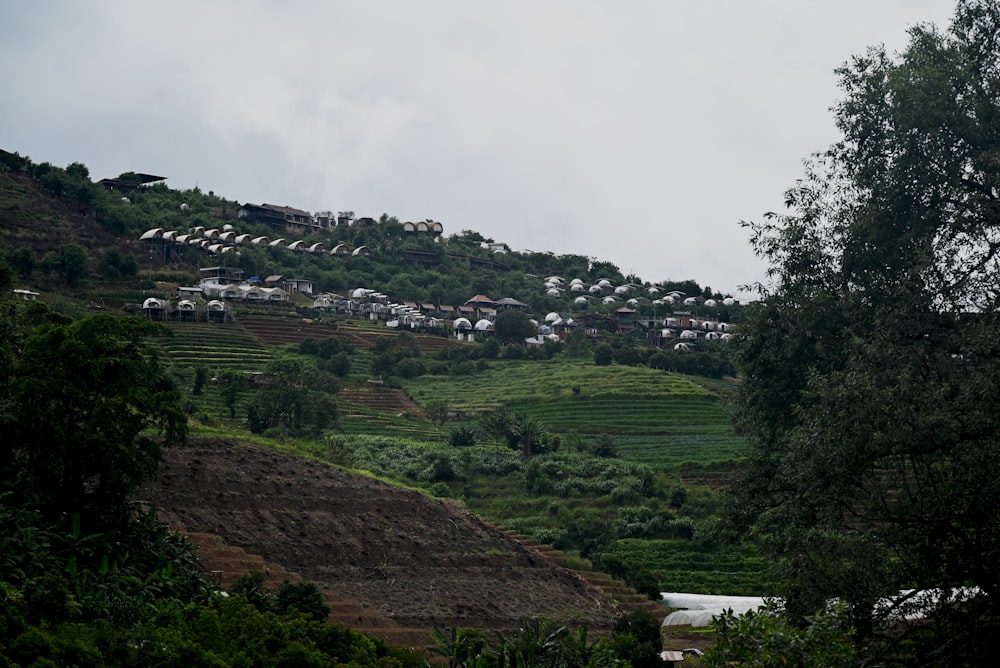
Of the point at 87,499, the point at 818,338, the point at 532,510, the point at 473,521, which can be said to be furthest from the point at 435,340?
the point at 818,338

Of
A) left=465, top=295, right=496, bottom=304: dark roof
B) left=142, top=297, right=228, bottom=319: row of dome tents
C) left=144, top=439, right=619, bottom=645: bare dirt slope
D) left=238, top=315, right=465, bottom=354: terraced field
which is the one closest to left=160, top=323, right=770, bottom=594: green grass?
left=142, top=297, right=228, bottom=319: row of dome tents

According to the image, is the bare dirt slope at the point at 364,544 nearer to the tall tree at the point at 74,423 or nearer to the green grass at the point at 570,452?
the tall tree at the point at 74,423

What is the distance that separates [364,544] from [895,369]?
2512 centimetres

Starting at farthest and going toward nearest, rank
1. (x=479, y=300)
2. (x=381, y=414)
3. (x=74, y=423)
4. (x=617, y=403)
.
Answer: (x=479, y=300) → (x=617, y=403) → (x=381, y=414) → (x=74, y=423)

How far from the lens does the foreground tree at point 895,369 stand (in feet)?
40.0

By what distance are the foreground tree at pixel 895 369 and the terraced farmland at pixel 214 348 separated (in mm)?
50813

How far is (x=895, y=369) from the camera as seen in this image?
1321cm

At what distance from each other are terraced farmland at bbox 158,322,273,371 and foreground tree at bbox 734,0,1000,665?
50813mm

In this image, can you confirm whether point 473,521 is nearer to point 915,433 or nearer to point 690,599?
point 690,599

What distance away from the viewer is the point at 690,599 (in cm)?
3862

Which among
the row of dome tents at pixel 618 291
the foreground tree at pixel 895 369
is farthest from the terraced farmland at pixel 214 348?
the row of dome tents at pixel 618 291

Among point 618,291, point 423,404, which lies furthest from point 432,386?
point 618,291

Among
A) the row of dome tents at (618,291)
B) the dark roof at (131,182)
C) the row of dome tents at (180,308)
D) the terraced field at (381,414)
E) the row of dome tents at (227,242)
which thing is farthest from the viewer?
the row of dome tents at (618,291)

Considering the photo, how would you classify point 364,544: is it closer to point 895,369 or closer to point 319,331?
point 895,369
